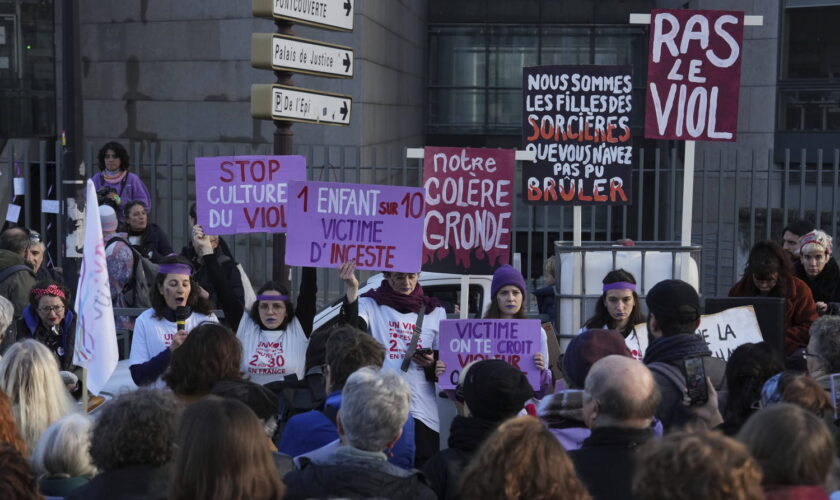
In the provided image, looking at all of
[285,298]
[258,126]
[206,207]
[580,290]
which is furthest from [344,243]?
[258,126]

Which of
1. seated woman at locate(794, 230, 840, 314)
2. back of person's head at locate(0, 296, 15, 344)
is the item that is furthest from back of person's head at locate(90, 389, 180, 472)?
seated woman at locate(794, 230, 840, 314)

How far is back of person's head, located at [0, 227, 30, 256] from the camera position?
319 inches

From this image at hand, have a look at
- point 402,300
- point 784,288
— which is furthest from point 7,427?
point 784,288

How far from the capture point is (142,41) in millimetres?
14867

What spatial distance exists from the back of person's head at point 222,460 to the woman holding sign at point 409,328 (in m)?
2.86

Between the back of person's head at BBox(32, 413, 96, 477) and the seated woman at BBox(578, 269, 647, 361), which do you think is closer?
the back of person's head at BBox(32, 413, 96, 477)

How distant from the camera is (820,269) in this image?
758cm

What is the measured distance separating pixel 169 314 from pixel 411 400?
2027 millimetres

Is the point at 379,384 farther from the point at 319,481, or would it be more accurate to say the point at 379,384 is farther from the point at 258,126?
the point at 258,126

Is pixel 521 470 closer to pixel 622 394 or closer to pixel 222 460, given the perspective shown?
pixel 622 394

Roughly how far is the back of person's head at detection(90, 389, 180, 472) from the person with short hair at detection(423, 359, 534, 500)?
98 cm

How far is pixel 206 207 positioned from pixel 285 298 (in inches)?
50.7

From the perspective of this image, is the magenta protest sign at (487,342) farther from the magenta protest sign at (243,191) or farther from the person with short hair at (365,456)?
the person with short hair at (365,456)

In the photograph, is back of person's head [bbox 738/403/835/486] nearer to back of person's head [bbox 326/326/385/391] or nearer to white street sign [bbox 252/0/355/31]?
back of person's head [bbox 326/326/385/391]
